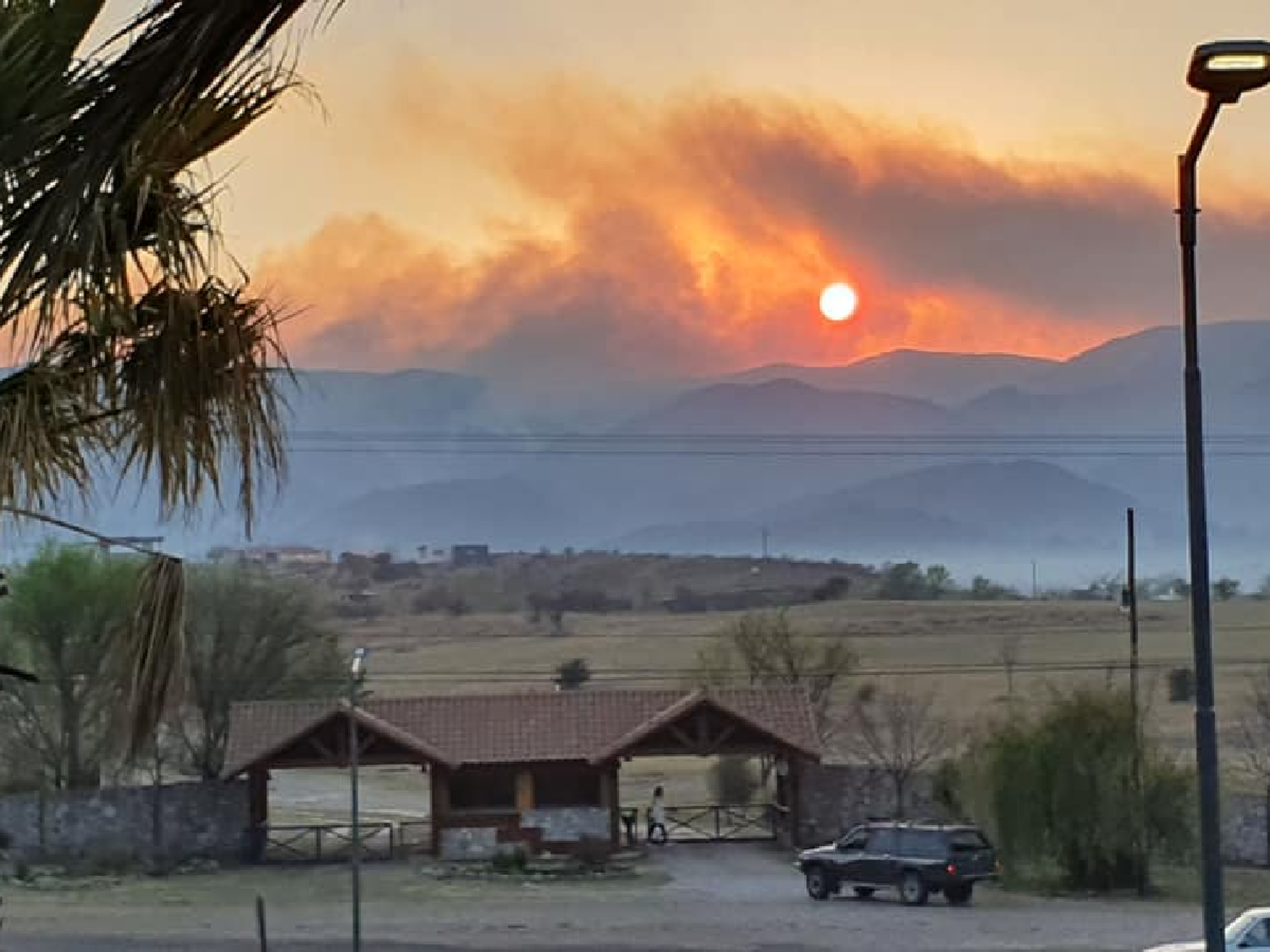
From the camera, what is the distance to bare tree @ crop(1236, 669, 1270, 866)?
48938 millimetres

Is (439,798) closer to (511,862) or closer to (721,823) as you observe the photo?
(511,862)

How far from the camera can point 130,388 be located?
595 centimetres

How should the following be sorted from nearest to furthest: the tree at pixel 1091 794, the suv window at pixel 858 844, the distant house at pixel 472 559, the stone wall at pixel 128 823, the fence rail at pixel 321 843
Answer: the suv window at pixel 858 844 < the tree at pixel 1091 794 < the fence rail at pixel 321 843 < the stone wall at pixel 128 823 < the distant house at pixel 472 559

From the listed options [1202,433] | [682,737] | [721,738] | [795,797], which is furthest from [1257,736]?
[1202,433]

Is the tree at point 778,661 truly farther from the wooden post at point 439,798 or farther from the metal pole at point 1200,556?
the metal pole at point 1200,556

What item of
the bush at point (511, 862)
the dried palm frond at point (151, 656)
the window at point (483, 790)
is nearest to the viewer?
the dried palm frond at point (151, 656)

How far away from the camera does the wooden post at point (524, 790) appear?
148ft

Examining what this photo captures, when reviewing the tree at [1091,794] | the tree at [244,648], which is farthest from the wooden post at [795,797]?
the tree at [244,648]

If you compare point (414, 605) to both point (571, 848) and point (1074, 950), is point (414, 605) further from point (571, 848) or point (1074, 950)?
point (1074, 950)

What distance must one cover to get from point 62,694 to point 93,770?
8.62ft

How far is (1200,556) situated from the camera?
1036 cm

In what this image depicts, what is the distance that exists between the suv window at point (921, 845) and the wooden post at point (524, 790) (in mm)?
11483

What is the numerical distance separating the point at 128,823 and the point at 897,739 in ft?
67.7

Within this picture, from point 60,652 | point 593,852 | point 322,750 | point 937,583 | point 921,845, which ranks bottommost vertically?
point 593,852
